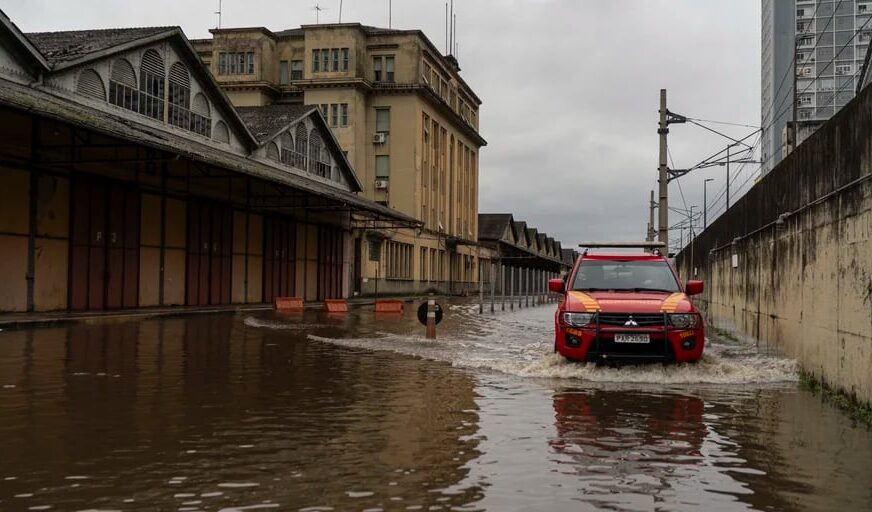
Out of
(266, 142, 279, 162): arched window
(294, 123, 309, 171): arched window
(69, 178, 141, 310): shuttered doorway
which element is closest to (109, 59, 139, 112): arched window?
(69, 178, 141, 310): shuttered doorway

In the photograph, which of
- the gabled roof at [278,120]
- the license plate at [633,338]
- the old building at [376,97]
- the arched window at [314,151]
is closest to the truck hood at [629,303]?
the license plate at [633,338]

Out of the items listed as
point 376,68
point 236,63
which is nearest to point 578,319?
point 376,68

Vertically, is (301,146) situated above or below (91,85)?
above

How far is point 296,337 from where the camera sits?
1805 centimetres

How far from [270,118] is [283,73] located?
21944mm

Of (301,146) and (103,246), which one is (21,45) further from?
(301,146)

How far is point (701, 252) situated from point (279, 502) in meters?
29.4

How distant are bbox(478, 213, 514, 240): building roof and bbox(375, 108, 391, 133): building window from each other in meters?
28.5

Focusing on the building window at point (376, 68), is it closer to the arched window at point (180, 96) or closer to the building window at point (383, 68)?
the building window at point (383, 68)

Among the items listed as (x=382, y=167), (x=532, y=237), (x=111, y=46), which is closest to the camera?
(x=111, y=46)

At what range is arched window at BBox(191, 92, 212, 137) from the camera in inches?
1390

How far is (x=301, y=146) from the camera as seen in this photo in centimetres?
4650

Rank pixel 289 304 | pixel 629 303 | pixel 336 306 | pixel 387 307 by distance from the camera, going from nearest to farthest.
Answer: pixel 629 303, pixel 336 306, pixel 387 307, pixel 289 304

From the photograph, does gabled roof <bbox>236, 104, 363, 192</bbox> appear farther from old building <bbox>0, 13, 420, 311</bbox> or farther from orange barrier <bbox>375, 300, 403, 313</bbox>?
orange barrier <bbox>375, 300, 403, 313</bbox>
